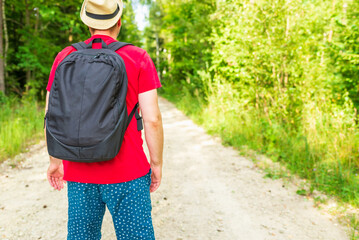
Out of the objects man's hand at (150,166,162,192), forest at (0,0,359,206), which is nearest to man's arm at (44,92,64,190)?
man's hand at (150,166,162,192)

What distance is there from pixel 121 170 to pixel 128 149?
0.39 feet

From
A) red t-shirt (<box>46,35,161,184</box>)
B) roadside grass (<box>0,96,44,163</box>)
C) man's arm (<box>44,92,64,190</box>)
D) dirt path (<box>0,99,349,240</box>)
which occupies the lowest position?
dirt path (<box>0,99,349,240</box>)

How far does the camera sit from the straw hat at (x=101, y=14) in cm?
148

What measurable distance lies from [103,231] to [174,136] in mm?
4265

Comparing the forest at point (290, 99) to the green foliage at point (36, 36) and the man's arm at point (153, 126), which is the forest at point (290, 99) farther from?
the man's arm at point (153, 126)

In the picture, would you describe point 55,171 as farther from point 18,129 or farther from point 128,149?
point 18,129

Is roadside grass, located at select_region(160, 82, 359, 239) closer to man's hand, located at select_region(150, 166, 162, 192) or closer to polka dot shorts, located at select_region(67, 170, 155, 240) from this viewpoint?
man's hand, located at select_region(150, 166, 162, 192)

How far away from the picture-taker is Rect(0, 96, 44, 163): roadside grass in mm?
5055

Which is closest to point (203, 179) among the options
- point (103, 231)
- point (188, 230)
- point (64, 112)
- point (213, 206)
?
point (213, 206)

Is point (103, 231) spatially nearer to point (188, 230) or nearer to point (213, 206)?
point (188, 230)

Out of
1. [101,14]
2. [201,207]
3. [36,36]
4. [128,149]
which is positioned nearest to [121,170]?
[128,149]

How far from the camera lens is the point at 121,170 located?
1.44 m

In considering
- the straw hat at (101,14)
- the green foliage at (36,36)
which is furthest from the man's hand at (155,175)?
the green foliage at (36,36)

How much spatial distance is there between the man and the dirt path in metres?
1.45
